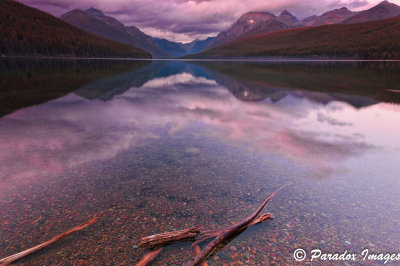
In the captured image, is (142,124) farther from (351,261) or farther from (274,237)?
(351,261)

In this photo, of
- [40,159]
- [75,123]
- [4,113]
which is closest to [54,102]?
[4,113]

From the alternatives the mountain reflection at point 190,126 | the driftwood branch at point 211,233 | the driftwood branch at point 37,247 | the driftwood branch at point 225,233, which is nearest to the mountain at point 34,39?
the mountain reflection at point 190,126

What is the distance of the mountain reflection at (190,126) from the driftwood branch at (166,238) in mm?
5939

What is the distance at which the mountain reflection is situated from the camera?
10.8 metres

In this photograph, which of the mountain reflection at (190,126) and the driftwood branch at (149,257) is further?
the mountain reflection at (190,126)

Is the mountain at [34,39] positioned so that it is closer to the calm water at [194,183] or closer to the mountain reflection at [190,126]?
the mountain reflection at [190,126]

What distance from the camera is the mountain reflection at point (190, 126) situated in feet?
35.5

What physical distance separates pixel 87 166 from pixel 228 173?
20.1 feet

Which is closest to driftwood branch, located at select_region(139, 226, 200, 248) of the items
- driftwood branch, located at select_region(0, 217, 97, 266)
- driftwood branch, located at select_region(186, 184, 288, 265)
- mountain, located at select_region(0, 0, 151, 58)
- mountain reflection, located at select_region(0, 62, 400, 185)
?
driftwood branch, located at select_region(186, 184, 288, 265)

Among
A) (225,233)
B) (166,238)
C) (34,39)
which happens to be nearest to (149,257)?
(166,238)

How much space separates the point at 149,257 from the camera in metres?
5.32

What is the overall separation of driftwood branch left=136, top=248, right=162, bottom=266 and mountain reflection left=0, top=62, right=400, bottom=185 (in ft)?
20.1

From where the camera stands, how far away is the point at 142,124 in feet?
55.1

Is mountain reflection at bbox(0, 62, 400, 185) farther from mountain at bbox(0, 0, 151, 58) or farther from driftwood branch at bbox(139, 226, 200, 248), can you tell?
mountain at bbox(0, 0, 151, 58)
